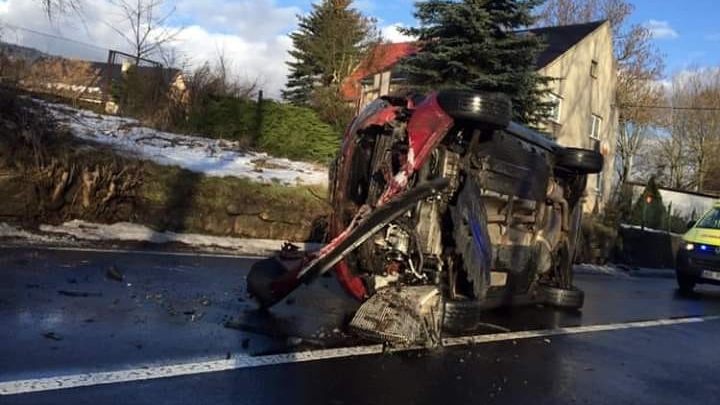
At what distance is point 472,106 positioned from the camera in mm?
5949

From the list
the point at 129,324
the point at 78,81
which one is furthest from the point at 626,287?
the point at 78,81

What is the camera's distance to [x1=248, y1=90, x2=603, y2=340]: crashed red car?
5742 millimetres

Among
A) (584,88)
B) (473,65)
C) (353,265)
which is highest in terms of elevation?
(584,88)

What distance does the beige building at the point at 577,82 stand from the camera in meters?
31.4

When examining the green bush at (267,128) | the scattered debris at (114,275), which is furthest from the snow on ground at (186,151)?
the scattered debris at (114,275)

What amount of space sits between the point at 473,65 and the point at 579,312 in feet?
40.3

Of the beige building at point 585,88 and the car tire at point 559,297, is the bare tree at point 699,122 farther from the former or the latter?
the car tire at point 559,297

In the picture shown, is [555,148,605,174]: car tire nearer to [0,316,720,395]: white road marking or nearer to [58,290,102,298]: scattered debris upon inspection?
[0,316,720,395]: white road marking

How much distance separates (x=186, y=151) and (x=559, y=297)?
29.8ft

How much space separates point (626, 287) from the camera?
13.7 metres

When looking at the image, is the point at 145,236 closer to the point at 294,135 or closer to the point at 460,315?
the point at 460,315

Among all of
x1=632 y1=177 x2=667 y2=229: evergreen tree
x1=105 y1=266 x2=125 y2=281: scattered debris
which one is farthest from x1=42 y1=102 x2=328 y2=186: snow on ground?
x1=632 y1=177 x2=667 y2=229: evergreen tree

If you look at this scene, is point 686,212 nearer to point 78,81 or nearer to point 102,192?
point 78,81

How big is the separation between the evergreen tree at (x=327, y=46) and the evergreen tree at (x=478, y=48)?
28.6 ft
